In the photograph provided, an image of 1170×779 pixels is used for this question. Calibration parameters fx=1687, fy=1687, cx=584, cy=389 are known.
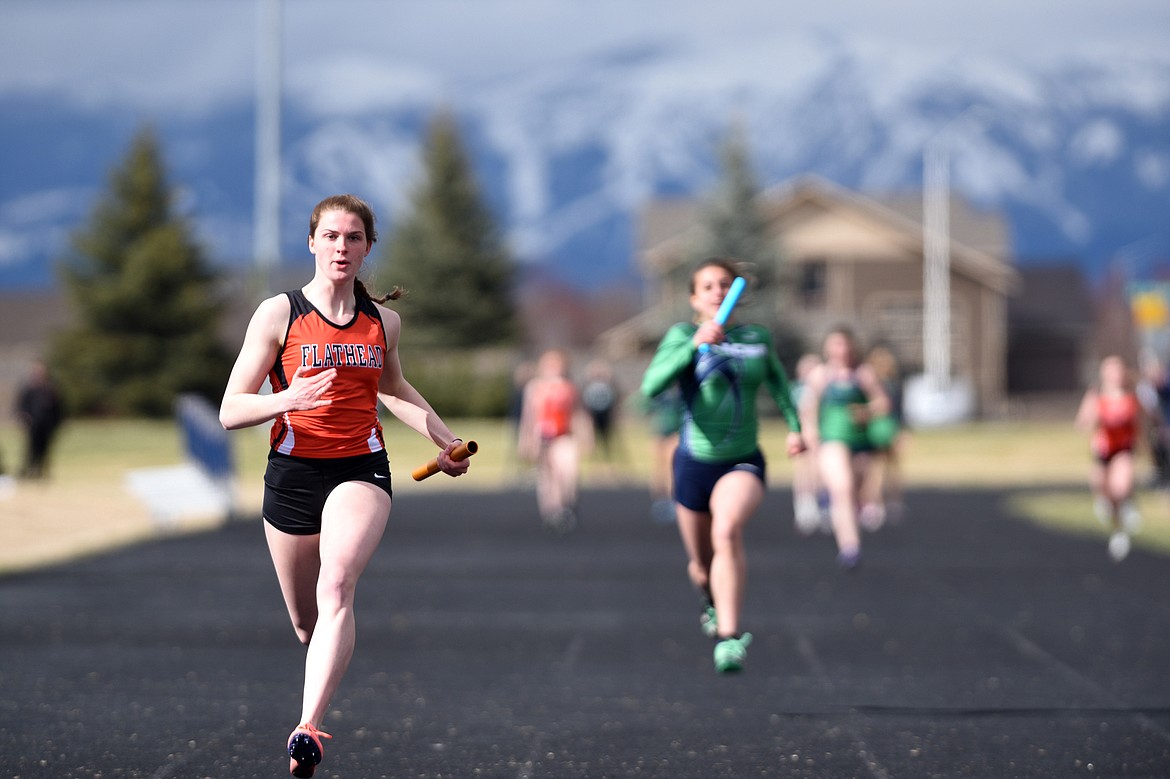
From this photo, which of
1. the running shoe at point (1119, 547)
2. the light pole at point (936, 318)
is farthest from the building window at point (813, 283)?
the running shoe at point (1119, 547)

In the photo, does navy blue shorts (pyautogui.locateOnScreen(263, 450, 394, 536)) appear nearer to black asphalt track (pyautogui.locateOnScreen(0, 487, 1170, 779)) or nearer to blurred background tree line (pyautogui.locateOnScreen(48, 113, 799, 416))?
black asphalt track (pyautogui.locateOnScreen(0, 487, 1170, 779))

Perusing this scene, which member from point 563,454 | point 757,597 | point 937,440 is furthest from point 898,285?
point 757,597

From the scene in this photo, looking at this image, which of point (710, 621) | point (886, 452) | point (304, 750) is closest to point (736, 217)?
point (886, 452)

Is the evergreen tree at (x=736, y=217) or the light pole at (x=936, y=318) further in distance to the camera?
the evergreen tree at (x=736, y=217)

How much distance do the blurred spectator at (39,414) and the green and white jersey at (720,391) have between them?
20.6 meters

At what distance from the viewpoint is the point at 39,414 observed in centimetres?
2678

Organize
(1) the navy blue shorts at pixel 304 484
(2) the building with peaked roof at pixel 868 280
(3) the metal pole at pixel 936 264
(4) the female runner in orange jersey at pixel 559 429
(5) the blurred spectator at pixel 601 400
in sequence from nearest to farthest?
(1) the navy blue shorts at pixel 304 484 → (4) the female runner in orange jersey at pixel 559 429 → (5) the blurred spectator at pixel 601 400 → (3) the metal pole at pixel 936 264 → (2) the building with peaked roof at pixel 868 280

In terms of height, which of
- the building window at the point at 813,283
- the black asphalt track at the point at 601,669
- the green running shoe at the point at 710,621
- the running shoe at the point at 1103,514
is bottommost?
the running shoe at the point at 1103,514

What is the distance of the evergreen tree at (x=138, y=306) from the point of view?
5775 centimetres

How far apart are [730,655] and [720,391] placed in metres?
1.27

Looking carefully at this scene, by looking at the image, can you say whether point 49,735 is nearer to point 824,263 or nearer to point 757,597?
point 757,597

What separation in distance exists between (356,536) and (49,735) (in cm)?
233

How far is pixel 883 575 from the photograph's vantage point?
14.2m

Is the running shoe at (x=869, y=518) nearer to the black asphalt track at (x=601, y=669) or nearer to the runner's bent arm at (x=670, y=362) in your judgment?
the black asphalt track at (x=601, y=669)
